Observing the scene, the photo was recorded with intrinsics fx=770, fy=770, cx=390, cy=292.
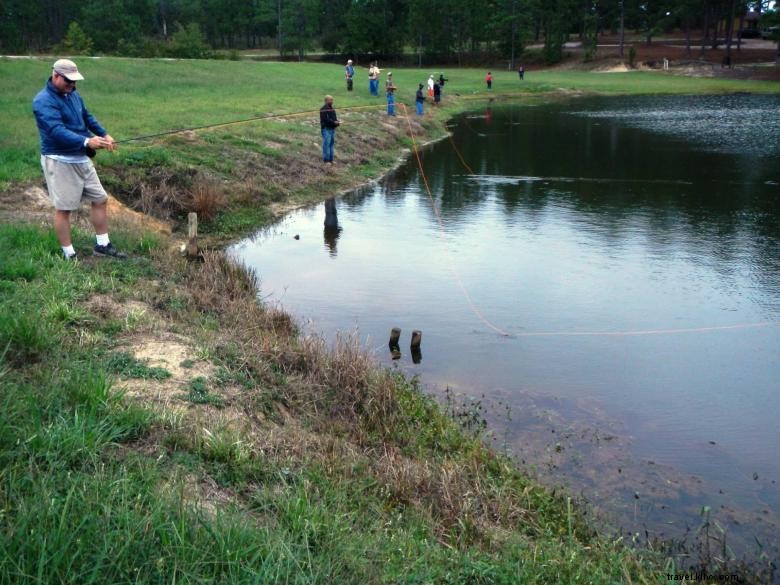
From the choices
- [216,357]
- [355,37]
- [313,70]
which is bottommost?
[216,357]

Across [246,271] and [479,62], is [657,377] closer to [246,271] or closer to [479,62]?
[246,271]

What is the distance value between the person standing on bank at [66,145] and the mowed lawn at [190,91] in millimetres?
3944

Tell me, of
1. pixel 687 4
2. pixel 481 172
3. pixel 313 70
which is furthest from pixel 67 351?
pixel 687 4

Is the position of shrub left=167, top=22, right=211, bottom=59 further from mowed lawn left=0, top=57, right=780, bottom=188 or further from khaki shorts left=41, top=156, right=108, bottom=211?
khaki shorts left=41, top=156, right=108, bottom=211

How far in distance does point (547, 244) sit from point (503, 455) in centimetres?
801

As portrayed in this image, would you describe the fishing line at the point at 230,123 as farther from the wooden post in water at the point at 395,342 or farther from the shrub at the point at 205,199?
the wooden post in water at the point at 395,342

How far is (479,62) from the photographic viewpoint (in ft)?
253

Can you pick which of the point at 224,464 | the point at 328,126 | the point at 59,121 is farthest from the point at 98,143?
the point at 328,126

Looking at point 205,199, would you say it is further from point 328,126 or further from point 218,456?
point 218,456

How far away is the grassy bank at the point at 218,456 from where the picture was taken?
3.53 m

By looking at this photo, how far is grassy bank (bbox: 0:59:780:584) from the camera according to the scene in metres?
3.53

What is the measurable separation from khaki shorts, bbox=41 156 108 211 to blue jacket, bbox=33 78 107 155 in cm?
16

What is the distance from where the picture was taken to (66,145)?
8055 millimetres

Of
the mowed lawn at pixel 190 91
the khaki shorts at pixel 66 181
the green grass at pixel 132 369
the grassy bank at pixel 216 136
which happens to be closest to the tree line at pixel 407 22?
the mowed lawn at pixel 190 91
